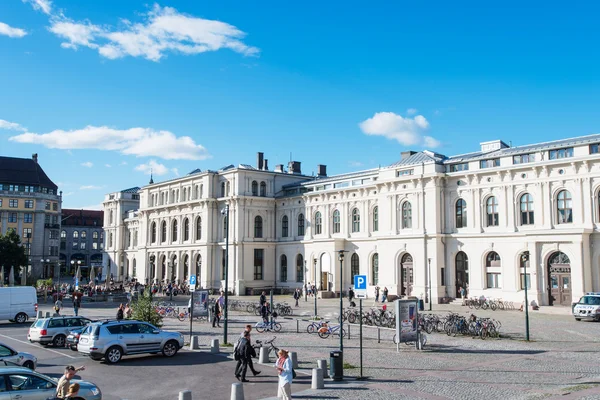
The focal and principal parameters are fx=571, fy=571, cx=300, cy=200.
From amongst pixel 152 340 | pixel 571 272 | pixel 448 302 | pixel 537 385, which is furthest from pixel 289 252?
pixel 537 385

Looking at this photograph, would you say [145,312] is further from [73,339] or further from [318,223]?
[318,223]

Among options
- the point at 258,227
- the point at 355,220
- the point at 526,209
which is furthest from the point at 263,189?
the point at 526,209

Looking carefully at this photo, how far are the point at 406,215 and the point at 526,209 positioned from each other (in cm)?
1134

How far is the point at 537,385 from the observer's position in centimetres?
1764

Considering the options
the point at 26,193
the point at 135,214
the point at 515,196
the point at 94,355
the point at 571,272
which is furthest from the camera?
the point at 26,193

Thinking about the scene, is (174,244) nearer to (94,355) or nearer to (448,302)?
(448,302)

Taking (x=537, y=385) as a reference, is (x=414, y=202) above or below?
above

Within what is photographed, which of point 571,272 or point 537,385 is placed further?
point 571,272

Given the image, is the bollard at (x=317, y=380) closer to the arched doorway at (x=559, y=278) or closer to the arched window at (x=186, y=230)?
the arched doorway at (x=559, y=278)

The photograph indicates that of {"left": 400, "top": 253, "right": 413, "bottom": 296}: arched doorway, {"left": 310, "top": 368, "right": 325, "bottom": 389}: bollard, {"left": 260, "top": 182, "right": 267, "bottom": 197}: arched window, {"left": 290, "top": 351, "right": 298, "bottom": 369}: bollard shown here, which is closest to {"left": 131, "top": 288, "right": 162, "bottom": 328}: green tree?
{"left": 290, "top": 351, "right": 298, "bottom": 369}: bollard

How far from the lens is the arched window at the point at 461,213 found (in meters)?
51.2

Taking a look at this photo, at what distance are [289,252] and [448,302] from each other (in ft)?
81.2

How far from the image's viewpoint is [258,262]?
7138cm

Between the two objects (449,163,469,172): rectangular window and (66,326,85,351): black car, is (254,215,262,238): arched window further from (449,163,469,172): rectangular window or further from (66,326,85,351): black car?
(66,326,85,351): black car
